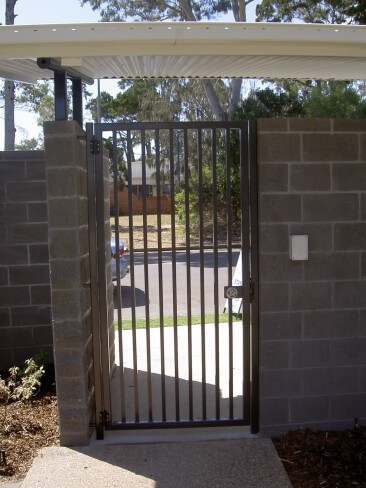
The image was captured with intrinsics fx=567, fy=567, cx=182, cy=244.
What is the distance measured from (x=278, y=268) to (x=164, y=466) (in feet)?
5.21

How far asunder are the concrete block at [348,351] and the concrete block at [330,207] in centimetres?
93

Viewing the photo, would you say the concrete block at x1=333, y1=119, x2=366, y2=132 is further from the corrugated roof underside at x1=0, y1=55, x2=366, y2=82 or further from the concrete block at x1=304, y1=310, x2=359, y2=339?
the concrete block at x1=304, y1=310, x2=359, y2=339

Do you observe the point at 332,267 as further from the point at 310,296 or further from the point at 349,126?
the point at 349,126

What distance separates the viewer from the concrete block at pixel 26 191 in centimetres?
558

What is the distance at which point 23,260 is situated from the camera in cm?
564

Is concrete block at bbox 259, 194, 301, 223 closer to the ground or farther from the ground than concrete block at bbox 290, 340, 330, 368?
farther from the ground

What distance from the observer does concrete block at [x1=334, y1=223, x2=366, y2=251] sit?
13.7ft

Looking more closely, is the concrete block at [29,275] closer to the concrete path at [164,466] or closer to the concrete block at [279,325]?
the concrete path at [164,466]

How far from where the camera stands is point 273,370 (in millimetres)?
4227

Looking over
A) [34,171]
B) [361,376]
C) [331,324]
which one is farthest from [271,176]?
[34,171]

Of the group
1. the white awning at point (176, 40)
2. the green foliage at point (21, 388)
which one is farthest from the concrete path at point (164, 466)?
the white awning at point (176, 40)

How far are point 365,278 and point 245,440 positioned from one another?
150 cm

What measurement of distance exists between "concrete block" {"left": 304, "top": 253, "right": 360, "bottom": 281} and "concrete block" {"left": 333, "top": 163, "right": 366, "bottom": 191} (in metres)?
0.49

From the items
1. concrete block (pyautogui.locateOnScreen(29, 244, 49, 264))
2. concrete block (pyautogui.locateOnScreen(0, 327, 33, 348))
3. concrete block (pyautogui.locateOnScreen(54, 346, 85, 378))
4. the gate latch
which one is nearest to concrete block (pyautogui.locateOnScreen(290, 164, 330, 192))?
the gate latch
